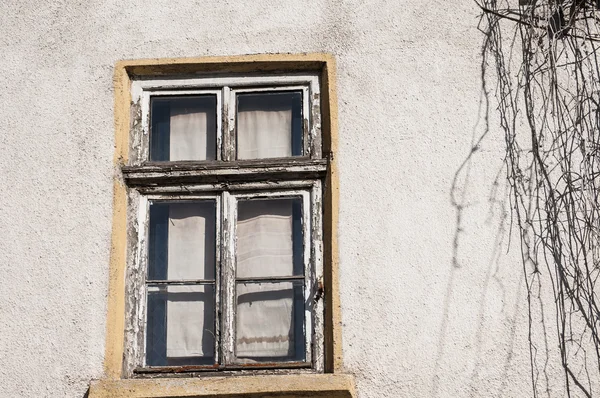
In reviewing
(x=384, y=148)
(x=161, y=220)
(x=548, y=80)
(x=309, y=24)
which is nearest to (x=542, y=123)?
(x=548, y=80)

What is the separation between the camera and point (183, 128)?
5180mm

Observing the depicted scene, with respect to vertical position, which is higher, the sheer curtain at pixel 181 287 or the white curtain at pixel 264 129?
the white curtain at pixel 264 129

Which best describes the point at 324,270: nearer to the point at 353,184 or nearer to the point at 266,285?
the point at 266,285

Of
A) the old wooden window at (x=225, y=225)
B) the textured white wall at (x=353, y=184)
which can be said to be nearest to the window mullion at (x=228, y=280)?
the old wooden window at (x=225, y=225)

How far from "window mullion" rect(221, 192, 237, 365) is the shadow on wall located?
0.90 metres

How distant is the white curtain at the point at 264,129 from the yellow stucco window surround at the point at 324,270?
0.17 meters

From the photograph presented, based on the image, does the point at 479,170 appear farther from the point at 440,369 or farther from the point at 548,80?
the point at 440,369

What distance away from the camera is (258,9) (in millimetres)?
5238

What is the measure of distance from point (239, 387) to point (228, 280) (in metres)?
0.56

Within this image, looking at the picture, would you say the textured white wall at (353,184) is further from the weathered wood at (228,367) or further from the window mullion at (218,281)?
the window mullion at (218,281)

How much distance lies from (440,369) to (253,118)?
149 centimetres

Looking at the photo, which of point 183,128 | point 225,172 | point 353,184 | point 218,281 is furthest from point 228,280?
point 183,128

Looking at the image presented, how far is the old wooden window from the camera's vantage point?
479cm

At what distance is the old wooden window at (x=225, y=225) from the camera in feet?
15.7
